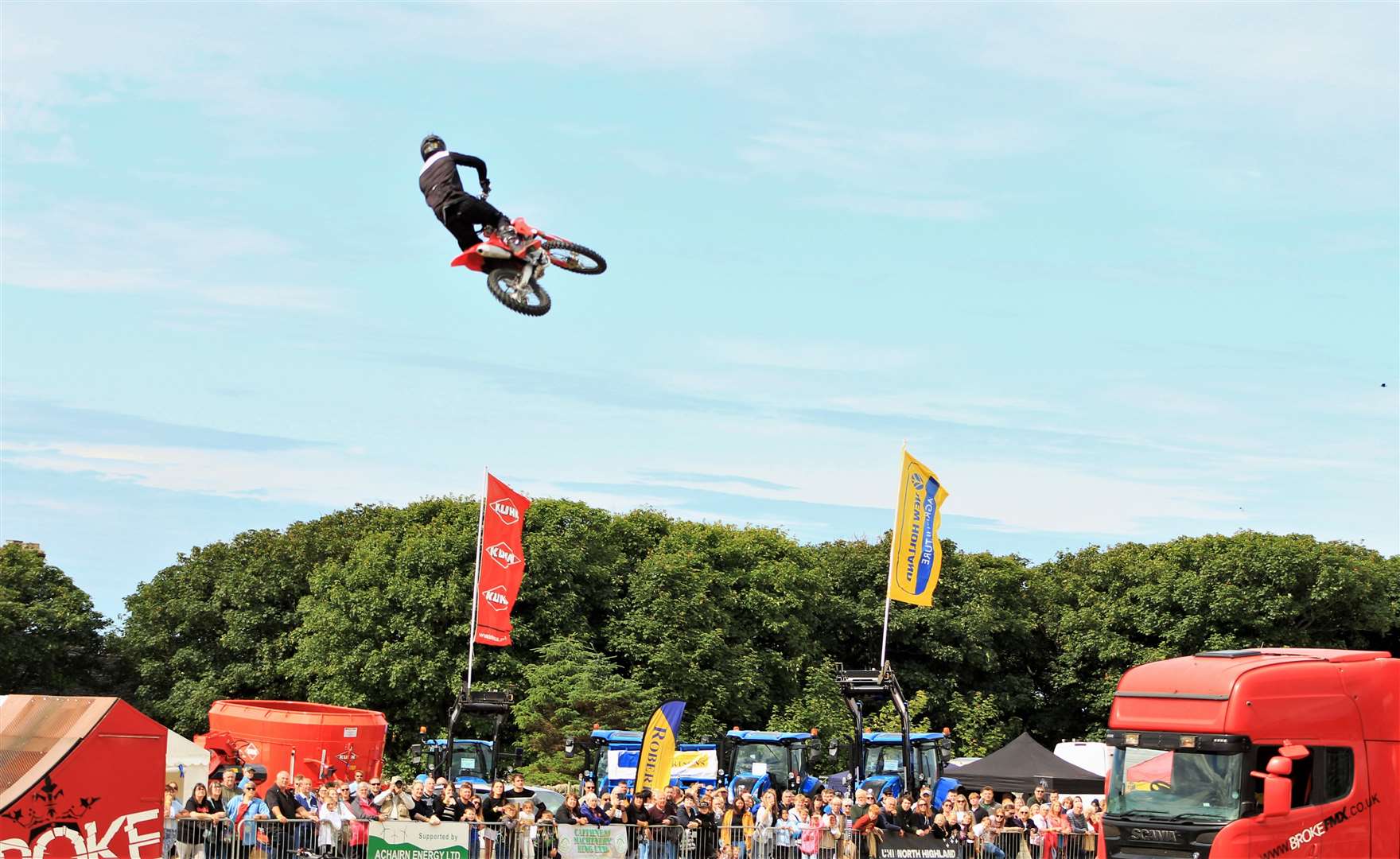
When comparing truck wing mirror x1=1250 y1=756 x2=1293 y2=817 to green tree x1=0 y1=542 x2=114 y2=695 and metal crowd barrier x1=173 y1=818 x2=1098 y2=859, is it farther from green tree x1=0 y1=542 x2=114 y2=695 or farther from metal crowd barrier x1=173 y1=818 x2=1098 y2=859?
green tree x1=0 y1=542 x2=114 y2=695

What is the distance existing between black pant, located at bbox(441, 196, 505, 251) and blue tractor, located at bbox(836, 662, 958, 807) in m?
17.6

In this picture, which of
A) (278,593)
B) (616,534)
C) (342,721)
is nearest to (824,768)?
(616,534)

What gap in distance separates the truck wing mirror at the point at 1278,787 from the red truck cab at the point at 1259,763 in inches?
0.5

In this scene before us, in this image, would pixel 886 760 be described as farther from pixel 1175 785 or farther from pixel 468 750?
pixel 1175 785

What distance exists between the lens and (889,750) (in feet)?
105

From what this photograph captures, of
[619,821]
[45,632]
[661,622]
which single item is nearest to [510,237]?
[619,821]

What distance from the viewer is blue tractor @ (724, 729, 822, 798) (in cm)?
3098

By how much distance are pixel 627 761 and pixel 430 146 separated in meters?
21.6

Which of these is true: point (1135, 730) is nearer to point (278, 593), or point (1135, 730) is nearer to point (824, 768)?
point (824, 768)

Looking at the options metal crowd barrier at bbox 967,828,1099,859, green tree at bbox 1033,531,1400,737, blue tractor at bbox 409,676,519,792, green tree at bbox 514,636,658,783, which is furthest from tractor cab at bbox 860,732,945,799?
green tree at bbox 1033,531,1400,737

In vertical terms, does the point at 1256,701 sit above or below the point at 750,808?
above

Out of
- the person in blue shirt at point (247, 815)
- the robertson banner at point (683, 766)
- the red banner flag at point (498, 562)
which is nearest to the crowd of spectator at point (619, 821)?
the person in blue shirt at point (247, 815)

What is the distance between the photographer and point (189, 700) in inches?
2057

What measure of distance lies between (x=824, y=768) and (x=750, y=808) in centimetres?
2194
